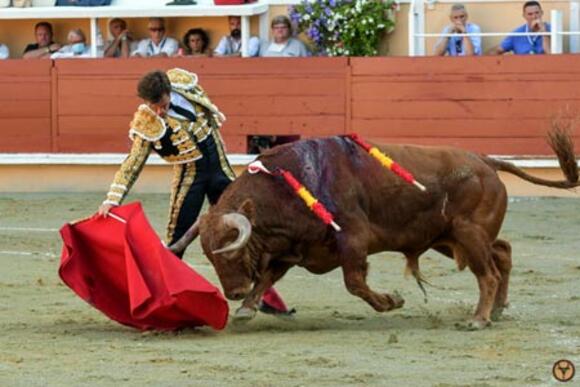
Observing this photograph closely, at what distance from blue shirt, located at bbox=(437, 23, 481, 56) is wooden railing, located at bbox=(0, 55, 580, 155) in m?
0.17

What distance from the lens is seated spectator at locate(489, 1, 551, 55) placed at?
12.5 metres

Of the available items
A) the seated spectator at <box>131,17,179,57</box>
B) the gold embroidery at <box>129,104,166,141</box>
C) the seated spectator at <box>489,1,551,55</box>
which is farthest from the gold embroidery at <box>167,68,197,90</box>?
the seated spectator at <box>131,17,179,57</box>

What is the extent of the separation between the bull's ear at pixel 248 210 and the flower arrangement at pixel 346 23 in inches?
239

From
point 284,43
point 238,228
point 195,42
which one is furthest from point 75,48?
point 238,228

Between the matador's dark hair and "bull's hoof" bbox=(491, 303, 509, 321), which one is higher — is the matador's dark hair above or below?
above

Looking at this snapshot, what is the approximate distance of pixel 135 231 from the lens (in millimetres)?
7301

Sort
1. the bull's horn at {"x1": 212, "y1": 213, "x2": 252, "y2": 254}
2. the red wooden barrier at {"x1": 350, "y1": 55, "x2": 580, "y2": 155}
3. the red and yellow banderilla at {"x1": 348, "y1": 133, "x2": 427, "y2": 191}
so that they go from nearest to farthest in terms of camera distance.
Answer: the bull's horn at {"x1": 212, "y1": 213, "x2": 252, "y2": 254}
the red and yellow banderilla at {"x1": 348, "y1": 133, "x2": 427, "y2": 191}
the red wooden barrier at {"x1": 350, "y1": 55, "x2": 580, "y2": 155}

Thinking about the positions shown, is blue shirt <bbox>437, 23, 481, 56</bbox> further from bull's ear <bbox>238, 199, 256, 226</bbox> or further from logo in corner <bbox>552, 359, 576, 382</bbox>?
logo in corner <bbox>552, 359, 576, 382</bbox>

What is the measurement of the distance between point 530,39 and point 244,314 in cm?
602

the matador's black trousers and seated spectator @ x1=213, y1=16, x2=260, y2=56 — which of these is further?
seated spectator @ x1=213, y1=16, x2=260, y2=56

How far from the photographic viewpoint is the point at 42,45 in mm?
14070

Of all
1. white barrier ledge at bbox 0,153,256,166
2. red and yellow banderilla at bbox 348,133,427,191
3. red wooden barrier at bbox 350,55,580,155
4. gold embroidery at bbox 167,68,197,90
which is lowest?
white barrier ledge at bbox 0,153,256,166

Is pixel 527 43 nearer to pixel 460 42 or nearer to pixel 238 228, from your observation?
pixel 460 42

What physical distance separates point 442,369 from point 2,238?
517 cm
